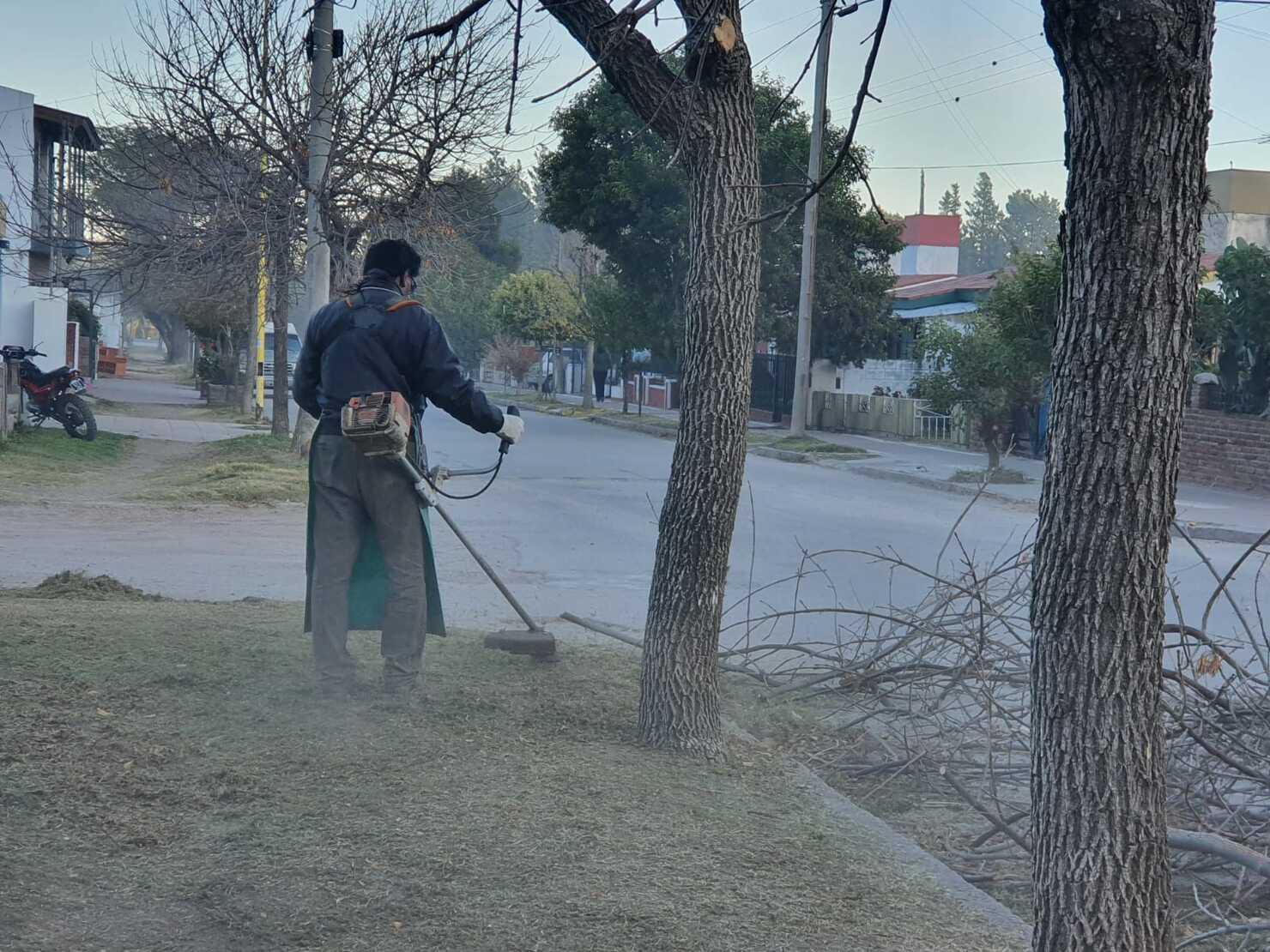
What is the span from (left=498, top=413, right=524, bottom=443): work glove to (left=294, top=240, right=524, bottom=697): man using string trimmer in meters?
0.16

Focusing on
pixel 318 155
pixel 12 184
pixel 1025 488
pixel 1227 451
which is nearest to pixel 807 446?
pixel 1025 488

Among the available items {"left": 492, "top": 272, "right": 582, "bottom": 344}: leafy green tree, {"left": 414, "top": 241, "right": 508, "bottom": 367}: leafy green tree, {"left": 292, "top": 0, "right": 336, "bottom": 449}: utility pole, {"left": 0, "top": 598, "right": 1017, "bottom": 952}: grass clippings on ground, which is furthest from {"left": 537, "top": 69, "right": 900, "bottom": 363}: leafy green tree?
{"left": 0, "top": 598, "right": 1017, "bottom": 952}: grass clippings on ground

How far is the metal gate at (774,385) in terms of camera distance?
3606cm

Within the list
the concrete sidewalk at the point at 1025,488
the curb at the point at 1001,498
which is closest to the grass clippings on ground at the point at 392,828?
the curb at the point at 1001,498

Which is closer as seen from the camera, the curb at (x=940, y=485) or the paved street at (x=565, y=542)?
the paved street at (x=565, y=542)

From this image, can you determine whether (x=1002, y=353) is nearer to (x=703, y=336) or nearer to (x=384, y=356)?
(x=384, y=356)

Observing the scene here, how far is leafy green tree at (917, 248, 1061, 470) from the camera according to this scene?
63.8 feet

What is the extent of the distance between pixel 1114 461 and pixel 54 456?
17.9 m

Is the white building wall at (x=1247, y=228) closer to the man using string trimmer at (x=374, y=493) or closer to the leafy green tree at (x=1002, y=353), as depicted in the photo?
the leafy green tree at (x=1002, y=353)

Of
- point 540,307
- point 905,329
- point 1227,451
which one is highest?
point 540,307

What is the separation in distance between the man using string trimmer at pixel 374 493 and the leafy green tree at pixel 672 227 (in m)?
24.4

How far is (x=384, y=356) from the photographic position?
571cm

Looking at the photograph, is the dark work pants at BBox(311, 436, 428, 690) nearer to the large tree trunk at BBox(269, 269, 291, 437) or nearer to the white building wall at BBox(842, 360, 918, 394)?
the large tree trunk at BBox(269, 269, 291, 437)

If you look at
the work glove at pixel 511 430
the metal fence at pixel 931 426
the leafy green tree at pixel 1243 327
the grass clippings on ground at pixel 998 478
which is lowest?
the grass clippings on ground at pixel 998 478
